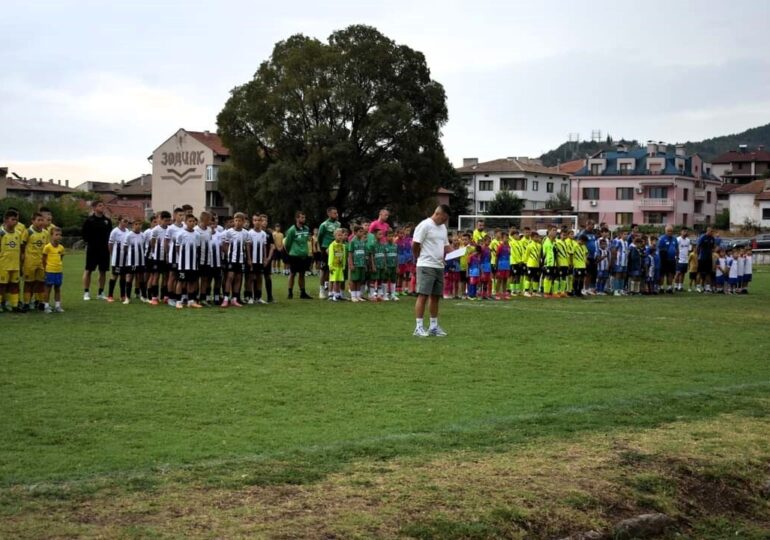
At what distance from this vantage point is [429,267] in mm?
15359

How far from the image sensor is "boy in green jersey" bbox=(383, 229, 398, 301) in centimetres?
2406

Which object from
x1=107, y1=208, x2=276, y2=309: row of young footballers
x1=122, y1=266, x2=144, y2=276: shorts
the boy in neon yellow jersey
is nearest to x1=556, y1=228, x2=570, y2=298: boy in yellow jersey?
the boy in neon yellow jersey

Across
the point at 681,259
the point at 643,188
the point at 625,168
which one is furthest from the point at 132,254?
the point at 625,168

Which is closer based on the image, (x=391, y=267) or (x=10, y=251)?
(x=10, y=251)

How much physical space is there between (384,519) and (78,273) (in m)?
33.2

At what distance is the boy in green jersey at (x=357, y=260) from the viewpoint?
23.3m

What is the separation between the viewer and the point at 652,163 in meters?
105

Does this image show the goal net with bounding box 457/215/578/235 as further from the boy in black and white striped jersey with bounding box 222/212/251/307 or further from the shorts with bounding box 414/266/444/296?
the shorts with bounding box 414/266/444/296

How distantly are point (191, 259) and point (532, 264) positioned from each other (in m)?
11.2

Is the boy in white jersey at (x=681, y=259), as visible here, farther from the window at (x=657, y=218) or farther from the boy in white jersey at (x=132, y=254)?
the window at (x=657, y=218)

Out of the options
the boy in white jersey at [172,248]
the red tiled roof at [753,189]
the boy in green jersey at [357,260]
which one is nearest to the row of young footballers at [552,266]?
the boy in green jersey at [357,260]

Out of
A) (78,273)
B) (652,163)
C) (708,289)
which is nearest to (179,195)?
(652,163)

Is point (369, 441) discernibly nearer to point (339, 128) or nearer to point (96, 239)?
point (96, 239)

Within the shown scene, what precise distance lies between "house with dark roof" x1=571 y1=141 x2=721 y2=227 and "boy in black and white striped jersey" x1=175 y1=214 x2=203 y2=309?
279 feet
